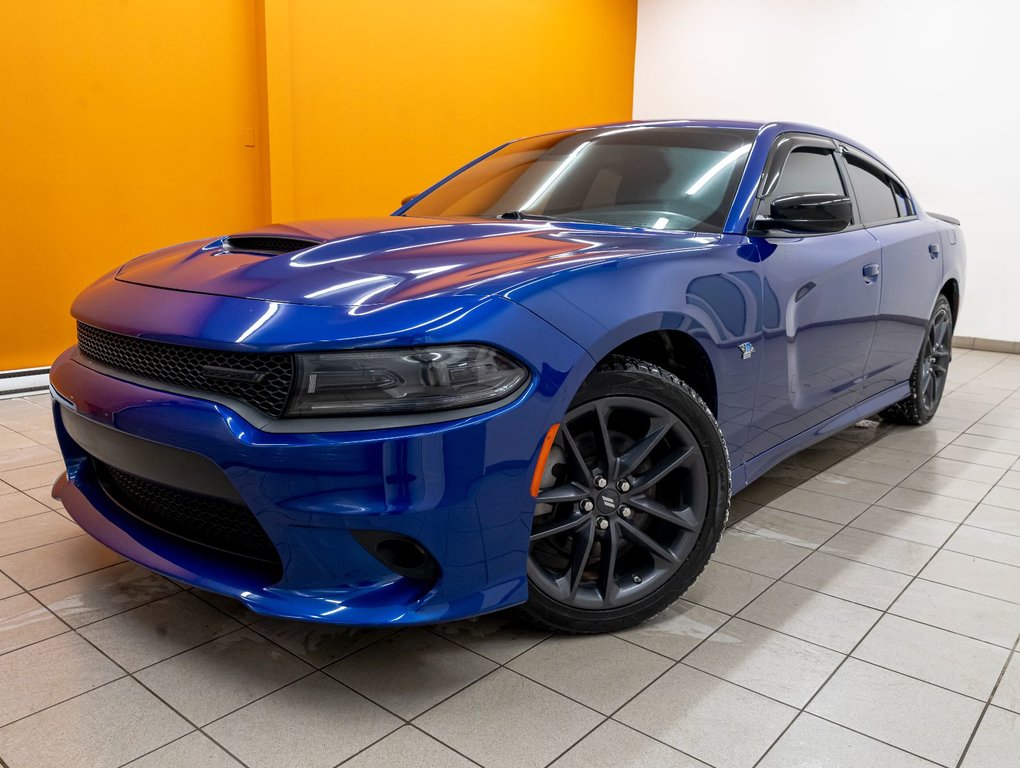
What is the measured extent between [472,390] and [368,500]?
25cm

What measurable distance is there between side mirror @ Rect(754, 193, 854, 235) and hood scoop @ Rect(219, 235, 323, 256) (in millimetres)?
1154

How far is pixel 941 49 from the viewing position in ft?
20.8

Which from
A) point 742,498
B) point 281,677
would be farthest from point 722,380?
point 281,677

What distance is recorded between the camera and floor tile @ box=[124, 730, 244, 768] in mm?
1388

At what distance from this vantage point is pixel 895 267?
9.70 feet

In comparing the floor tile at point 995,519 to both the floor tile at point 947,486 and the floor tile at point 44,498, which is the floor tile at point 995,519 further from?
the floor tile at point 44,498

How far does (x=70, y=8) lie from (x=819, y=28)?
559cm

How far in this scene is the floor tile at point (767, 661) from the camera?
1660mm

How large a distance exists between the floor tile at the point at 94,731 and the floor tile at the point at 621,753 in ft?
2.27

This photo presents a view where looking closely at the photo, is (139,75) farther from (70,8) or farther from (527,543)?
(527,543)

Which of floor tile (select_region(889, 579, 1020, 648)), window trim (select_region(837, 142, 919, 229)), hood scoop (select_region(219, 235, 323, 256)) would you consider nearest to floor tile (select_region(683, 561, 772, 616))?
floor tile (select_region(889, 579, 1020, 648))

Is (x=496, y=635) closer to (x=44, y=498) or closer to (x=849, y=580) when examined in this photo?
(x=849, y=580)

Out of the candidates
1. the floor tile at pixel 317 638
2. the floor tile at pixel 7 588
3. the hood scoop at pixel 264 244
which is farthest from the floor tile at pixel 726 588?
the floor tile at pixel 7 588

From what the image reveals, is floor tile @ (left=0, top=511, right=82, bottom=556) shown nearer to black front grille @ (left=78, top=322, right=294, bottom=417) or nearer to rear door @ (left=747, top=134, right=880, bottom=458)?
black front grille @ (left=78, top=322, right=294, bottom=417)
